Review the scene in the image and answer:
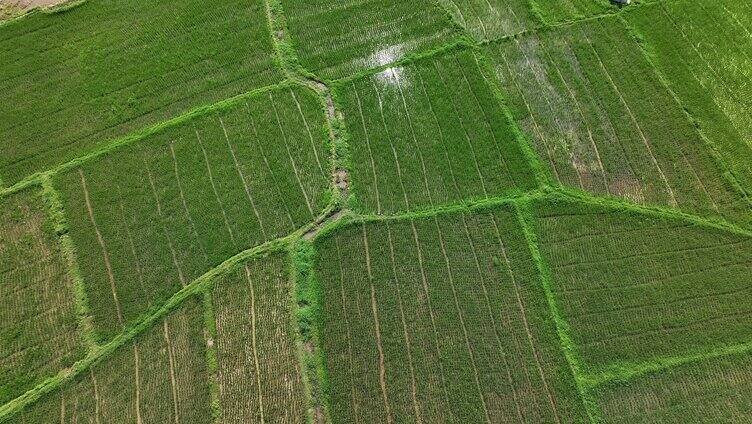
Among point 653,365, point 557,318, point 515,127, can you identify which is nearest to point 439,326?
point 557,318

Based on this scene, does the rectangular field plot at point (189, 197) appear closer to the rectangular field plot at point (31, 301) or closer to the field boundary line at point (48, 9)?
the rectangular field plot at point (31, 301)

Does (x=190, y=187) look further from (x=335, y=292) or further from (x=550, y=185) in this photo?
(x=550, y=185)

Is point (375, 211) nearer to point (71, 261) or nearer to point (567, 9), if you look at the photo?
point (71, 261)

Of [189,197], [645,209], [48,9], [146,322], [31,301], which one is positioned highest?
[48,9]

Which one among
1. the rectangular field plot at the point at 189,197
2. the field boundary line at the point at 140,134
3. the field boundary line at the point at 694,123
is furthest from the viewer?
the field boundary line at the point at 140,134

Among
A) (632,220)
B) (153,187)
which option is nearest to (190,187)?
(153,187)

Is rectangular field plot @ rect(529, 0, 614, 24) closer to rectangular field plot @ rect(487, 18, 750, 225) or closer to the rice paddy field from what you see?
the rice paddy field

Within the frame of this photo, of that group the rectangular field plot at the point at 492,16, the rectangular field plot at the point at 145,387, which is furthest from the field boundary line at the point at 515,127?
the rectangular field plot at the point at 145,387

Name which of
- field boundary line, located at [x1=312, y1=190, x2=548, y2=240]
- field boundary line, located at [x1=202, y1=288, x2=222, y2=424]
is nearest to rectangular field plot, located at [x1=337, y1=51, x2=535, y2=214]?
field boundary line, located at [x1=312, y1=190, x2=548, y2=240]
